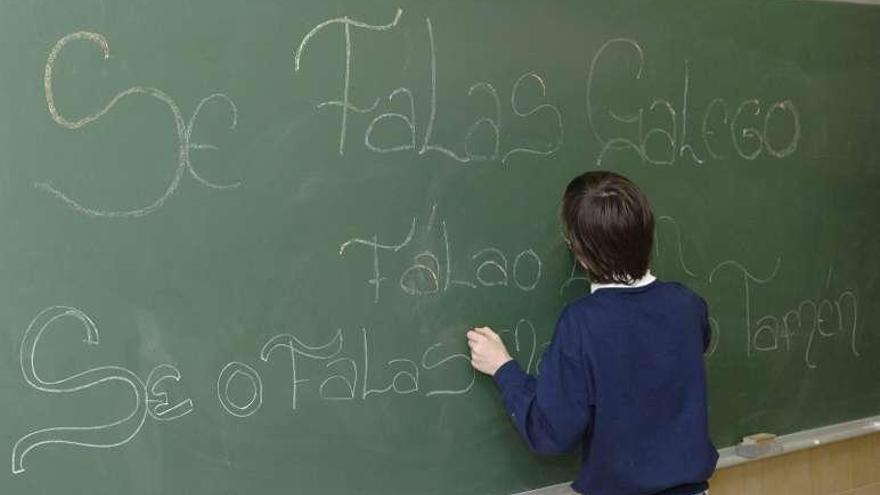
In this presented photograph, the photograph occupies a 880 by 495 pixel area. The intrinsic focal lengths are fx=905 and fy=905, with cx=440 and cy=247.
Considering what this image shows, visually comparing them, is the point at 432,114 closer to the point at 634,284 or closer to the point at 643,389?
the point at 634,284

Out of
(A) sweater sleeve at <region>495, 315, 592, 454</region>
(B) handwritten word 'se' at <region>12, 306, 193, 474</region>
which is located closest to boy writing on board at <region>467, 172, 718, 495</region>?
(A) sweater sleeve at <region>495, 315, 592, 454</region>

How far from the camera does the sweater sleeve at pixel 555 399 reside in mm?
2250

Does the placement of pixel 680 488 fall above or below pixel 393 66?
below

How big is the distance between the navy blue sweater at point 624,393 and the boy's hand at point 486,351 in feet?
0.13

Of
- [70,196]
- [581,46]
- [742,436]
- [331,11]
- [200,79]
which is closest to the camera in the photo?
[70,196]

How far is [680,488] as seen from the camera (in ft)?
7.89

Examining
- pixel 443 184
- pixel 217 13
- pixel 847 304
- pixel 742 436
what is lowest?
pixel 742 436

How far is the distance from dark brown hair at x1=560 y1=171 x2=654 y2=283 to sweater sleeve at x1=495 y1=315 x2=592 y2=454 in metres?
0.19

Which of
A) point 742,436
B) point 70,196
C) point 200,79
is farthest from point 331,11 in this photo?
point 742,436

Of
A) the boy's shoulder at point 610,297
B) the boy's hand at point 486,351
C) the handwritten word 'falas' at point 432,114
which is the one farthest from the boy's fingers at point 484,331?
the handwritten word 'falas' at point 432,114

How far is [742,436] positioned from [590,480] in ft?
3.00

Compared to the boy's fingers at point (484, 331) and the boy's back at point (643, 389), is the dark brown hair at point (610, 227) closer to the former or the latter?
the boy's back at point (643, 389)

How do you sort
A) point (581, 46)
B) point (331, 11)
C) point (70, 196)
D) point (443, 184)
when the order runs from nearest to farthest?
1. point (70, 196)
2. point (331, 11)
3. point (443, 184)
4. point (581, 46)

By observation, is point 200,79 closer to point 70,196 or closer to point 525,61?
point 70,196
